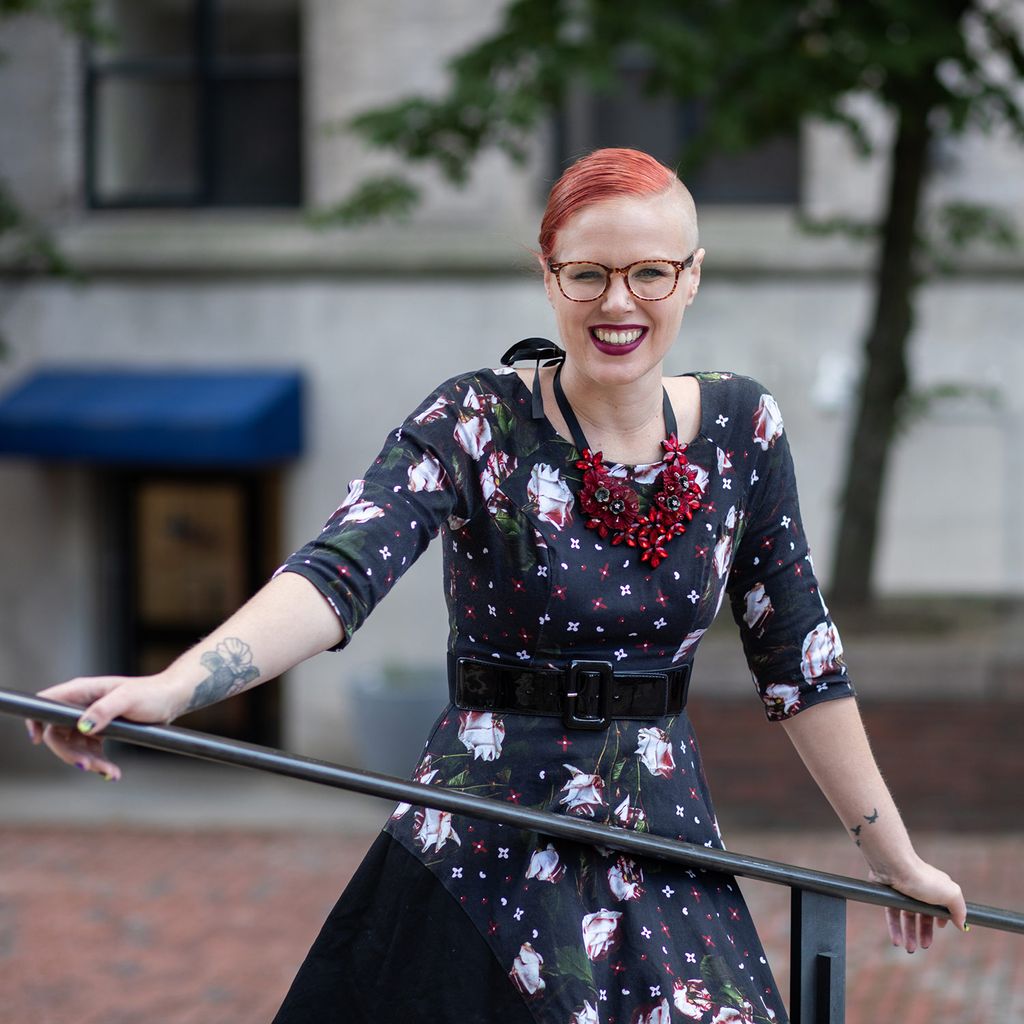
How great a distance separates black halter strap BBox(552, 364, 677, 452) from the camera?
2.31m

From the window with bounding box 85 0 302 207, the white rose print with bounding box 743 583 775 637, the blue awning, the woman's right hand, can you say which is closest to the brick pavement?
the blue awning

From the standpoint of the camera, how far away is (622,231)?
220 cm

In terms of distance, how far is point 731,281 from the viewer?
1027 cm

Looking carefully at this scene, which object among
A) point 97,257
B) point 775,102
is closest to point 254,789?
point 97,257

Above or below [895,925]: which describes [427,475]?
above

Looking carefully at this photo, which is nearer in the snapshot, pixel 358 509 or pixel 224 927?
pixel 358 509

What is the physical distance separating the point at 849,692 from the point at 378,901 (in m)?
0.73

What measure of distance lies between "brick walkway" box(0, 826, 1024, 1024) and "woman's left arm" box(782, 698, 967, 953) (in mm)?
3516

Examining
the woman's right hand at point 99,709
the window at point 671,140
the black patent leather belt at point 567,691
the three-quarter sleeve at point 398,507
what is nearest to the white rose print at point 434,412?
the three-quarter sleeve at point 398,507

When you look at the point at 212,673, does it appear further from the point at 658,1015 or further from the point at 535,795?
the point at 658,1015

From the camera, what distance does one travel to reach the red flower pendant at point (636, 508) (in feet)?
7.45

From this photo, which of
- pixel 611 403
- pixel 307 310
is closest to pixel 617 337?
pixel 611 403

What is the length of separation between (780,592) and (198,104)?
9519 millimetres

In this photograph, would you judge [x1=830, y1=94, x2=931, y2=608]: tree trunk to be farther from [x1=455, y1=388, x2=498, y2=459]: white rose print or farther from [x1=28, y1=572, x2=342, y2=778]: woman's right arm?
[x1=28, y1=572, x2=342, y2=778]: woman's right arm
